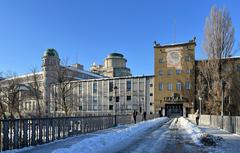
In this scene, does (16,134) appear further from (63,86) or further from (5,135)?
(63,86)

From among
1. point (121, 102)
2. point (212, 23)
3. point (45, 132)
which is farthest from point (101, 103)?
point (45, 132)

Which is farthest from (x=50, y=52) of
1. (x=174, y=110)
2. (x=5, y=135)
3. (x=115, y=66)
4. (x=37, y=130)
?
(x=5, y=135)

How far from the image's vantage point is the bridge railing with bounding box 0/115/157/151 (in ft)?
48.5

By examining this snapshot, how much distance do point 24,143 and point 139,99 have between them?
85.8m

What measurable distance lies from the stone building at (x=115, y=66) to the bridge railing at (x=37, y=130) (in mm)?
124855

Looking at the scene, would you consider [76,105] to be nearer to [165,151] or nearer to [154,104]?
[154,104]

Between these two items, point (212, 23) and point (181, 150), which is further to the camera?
point (212, 23)

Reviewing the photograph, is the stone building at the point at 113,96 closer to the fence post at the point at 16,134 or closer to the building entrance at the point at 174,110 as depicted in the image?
the building entrance at the point at 174,110

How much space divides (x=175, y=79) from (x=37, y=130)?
80.1 m


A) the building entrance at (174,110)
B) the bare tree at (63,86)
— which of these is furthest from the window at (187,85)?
the bare tree at (63,86)

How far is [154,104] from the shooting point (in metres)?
96.4

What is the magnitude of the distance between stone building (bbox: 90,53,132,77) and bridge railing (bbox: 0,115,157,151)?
12485 centimetres

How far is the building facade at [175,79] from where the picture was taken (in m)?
92.4

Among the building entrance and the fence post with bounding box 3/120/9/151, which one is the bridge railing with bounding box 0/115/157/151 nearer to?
the fence post with bounding box 3/120/9/151
